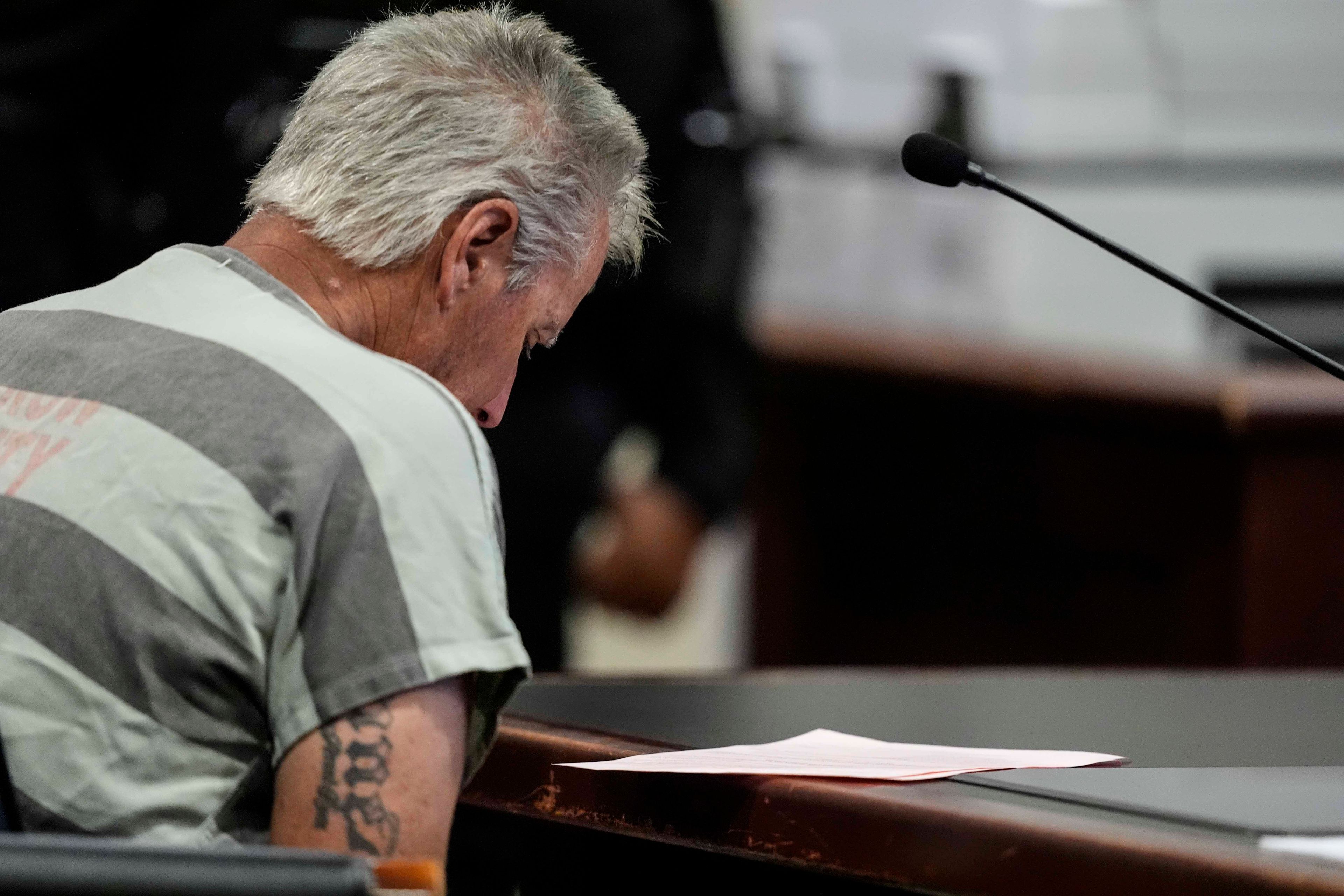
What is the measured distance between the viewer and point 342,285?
971mm

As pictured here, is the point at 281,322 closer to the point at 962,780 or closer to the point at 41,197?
the point at 962,780

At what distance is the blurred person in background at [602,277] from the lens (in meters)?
1.97

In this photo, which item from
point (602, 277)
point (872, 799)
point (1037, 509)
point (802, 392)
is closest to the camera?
point (872, 799)

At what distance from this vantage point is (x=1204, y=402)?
2340 millimetres

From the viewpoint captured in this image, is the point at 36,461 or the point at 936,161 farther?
the point at 936,161

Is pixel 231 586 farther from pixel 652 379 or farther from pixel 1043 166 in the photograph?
pixel 1043 166

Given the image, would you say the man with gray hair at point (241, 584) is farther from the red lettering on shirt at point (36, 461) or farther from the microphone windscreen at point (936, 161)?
the microphone windscreen at point (936, 161)

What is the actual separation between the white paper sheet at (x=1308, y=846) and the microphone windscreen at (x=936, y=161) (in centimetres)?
55

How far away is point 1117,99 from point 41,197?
10.6ft

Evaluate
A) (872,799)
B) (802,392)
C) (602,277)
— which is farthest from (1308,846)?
(802,392)

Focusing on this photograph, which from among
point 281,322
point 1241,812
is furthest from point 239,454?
point 1241,812

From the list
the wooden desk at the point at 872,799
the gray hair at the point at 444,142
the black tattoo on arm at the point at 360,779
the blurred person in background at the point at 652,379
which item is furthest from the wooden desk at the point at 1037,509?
the black tattoo on arm at the point at 360,779

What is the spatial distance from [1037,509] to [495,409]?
162 cm

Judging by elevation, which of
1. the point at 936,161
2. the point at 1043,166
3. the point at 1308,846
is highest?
the point at 1043,166
